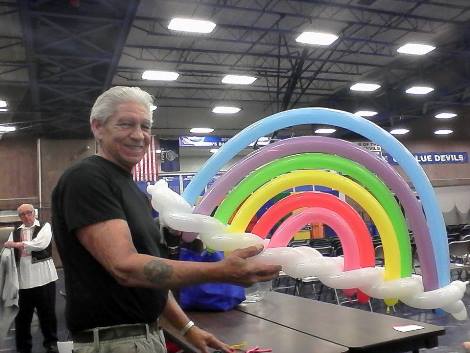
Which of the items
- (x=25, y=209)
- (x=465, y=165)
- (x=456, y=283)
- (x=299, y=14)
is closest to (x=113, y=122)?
(x=456, y=283)

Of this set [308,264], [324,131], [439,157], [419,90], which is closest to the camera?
[308,264]

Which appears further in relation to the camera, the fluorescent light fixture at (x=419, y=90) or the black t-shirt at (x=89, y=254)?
the fluorescent light fixture at (x=419, y=90)

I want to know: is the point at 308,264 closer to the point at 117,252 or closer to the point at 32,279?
Answer: the point at 117,252

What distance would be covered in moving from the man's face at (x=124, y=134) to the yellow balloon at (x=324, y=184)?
3.18 feet

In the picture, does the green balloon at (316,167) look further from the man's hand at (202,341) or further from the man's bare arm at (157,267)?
the man's bare arm at (157,267)

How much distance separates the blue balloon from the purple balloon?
0.13 feet

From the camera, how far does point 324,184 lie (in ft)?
8.37

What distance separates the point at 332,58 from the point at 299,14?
130 inches

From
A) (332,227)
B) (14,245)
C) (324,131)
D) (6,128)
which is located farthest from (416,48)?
(6,128)

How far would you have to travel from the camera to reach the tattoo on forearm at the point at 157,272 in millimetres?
1206

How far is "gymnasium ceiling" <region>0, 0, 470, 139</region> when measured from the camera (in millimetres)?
7012

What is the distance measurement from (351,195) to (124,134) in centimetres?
143

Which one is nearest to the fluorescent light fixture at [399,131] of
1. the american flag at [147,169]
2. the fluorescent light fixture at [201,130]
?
the fluorescent light fixture at [201,130]

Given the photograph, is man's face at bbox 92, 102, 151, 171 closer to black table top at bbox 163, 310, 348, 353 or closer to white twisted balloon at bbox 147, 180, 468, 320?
white twisted balloon at bbox 147, 180, 468, 320
